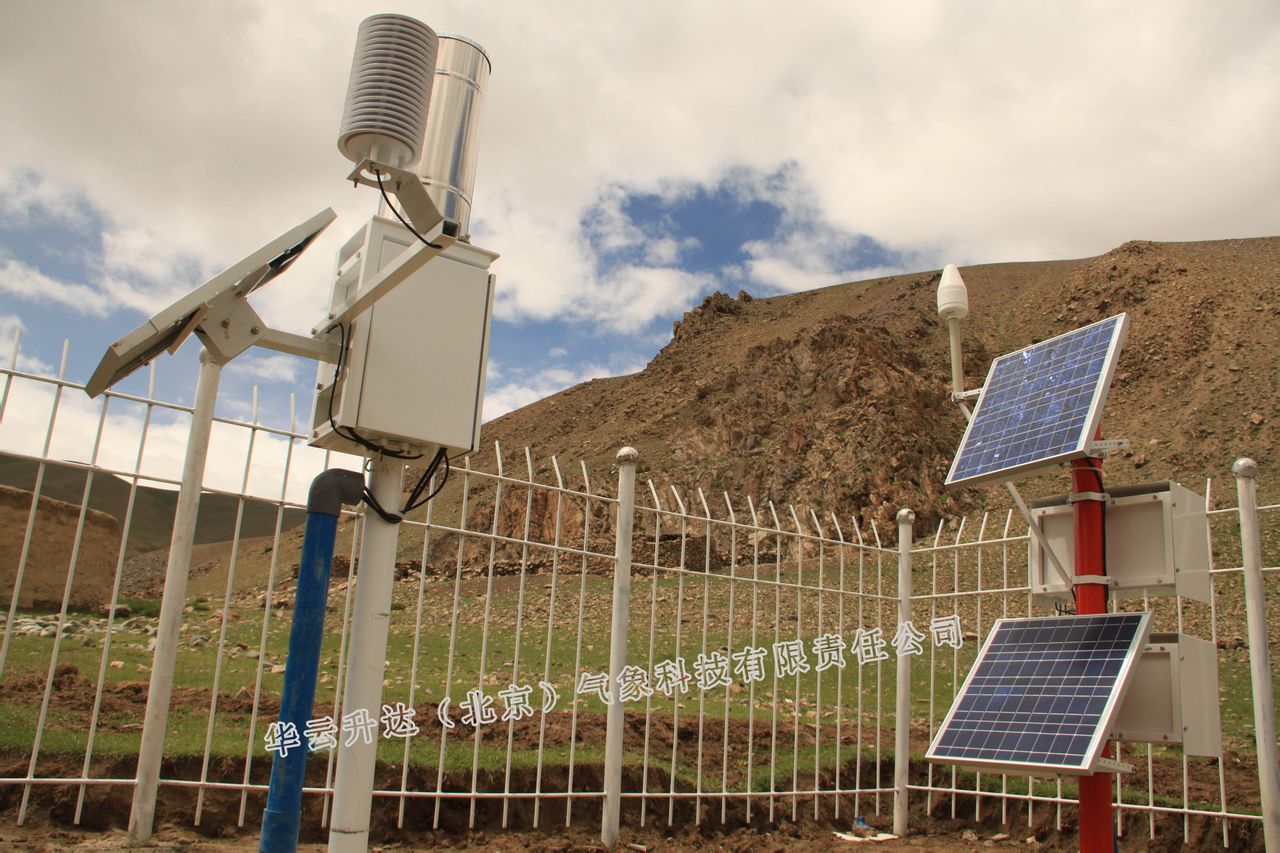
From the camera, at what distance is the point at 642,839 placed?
5.36 m

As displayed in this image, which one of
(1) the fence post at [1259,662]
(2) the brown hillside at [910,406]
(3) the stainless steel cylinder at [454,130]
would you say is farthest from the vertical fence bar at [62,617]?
(2) the brown hillside at [910,406]

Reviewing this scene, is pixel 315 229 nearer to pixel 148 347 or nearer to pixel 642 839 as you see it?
pixel 148 347

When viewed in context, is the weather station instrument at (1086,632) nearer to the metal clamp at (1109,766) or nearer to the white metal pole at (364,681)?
the metal clamp at (1109,766)

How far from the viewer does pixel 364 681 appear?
3066 mm

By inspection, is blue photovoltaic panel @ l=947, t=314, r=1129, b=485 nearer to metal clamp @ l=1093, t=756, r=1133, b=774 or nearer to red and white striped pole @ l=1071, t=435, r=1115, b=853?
red and white striped pole @ l=1071, t=435, r=1115, b=853

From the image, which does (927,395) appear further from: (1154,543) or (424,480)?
(424,480)

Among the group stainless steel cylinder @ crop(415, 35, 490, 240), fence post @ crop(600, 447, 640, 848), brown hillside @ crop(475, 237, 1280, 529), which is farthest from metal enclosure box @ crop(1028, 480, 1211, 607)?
brown hillside @ crop(475, 237, 1280, 529)

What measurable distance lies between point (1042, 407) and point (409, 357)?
304 cm

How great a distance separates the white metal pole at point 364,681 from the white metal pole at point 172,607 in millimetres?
1381

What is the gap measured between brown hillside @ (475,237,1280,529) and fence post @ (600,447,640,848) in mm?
35822

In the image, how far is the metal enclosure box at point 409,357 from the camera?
3061 millimetres

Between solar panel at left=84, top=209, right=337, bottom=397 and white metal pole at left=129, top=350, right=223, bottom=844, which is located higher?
solar panel at left=84, top=209, right=337, bottom=397

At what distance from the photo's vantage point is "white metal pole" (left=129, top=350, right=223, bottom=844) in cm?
403

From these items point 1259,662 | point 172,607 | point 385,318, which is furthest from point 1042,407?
point 172,607
